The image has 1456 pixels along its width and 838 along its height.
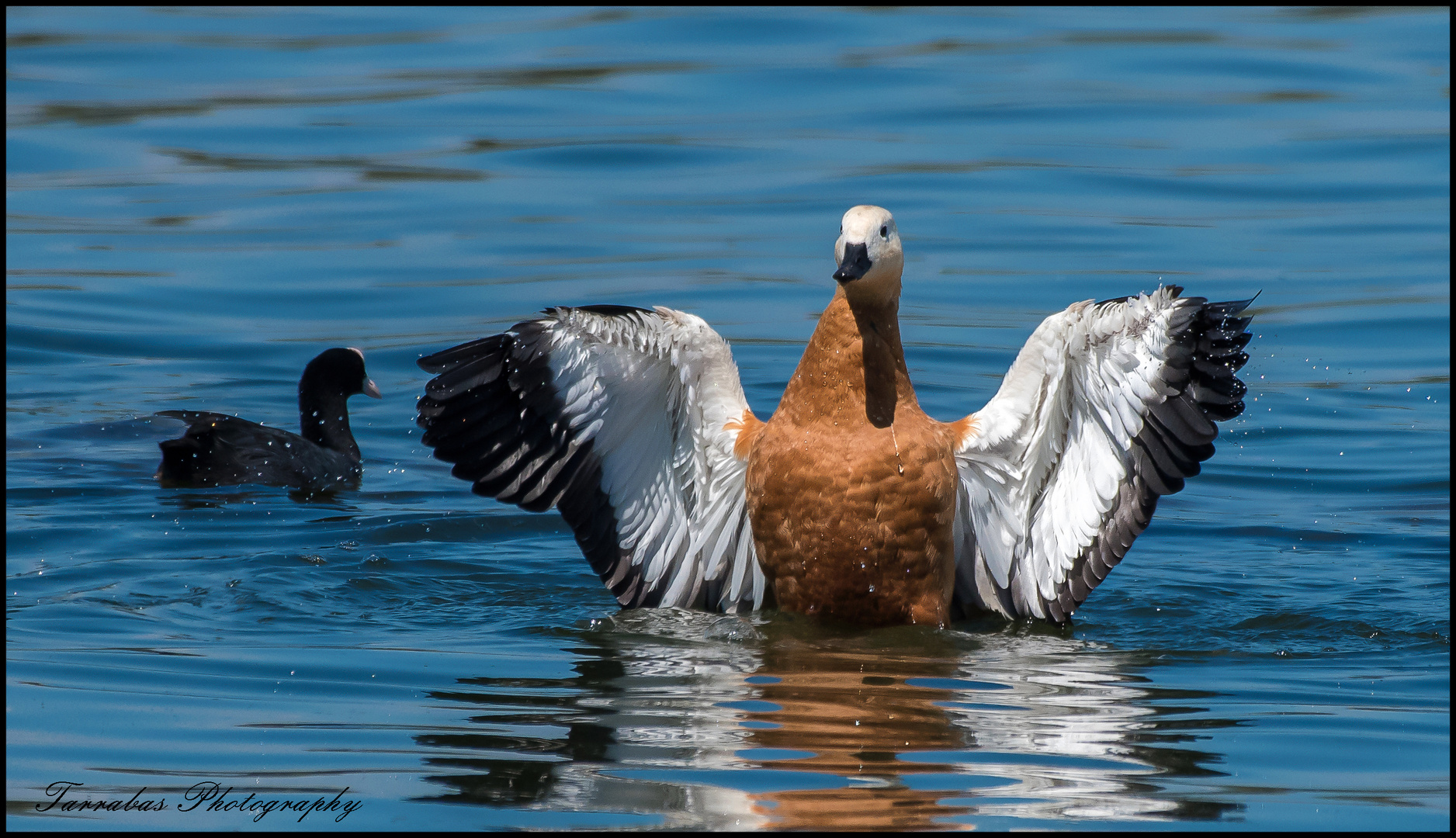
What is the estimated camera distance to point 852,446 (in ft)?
21.1

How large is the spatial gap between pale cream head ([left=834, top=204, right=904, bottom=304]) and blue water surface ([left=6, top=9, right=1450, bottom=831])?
1.23m

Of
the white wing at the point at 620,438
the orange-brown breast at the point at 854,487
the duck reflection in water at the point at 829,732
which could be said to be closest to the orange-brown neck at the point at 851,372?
the orange-brown breast at the point at 854,487

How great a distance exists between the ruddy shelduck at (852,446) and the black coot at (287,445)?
2.65m

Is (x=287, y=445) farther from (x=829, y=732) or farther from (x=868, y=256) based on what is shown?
(x=829, y=732)

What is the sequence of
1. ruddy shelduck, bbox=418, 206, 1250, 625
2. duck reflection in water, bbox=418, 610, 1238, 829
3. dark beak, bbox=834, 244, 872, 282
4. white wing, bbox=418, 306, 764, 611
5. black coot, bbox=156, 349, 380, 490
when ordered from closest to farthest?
duck reflection in water, bbox=418, 610, 1238, 829, dark beak, bbox=834, 244, 872, 282, ruddy shelduck, bbox=418, 206, 1250, 625, white wing, bbox=418, 306, 764, 611, black coot, bbox=156, 349, 380, 490

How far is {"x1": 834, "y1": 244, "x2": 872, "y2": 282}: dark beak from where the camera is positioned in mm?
6191

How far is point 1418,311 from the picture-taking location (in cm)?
1212

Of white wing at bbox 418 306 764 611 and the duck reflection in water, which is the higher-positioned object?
white wing at bbox 418 306 764 611

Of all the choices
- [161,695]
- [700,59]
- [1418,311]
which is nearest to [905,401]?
[161,695]


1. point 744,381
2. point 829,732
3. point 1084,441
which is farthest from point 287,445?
point 829,732

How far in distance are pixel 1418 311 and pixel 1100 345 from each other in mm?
6787

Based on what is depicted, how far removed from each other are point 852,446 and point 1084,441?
869 mm

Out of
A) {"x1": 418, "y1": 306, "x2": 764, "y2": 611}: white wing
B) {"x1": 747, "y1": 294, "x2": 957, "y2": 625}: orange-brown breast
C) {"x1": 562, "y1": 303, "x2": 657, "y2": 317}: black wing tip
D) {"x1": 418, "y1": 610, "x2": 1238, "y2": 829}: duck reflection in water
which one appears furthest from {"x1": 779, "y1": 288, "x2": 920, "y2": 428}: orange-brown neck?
{"x1": 418, "y1": 610, "x2": 1238, "y2": 829}: duck reflection in water

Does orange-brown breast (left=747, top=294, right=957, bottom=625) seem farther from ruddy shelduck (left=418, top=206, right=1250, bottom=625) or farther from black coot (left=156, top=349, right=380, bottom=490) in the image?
black coot (left=156, top=349, right=380, bottom=490)
